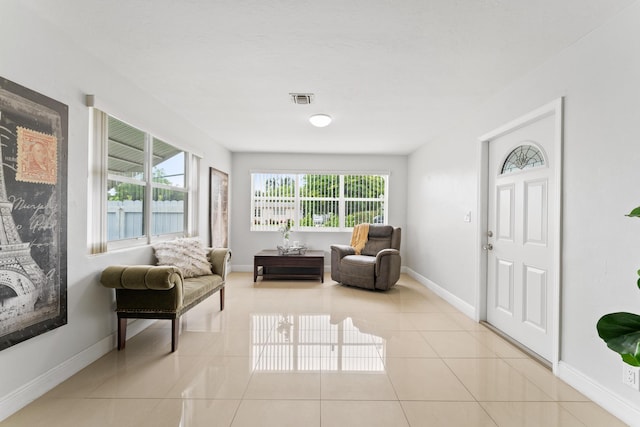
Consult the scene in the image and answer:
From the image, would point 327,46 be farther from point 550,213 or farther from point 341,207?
point 341,207

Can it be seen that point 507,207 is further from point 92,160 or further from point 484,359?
point 92,160

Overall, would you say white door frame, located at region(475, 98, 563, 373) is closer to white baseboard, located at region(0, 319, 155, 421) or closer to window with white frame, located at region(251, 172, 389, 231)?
window with white frame, located at region(251, 172, 389, 231)

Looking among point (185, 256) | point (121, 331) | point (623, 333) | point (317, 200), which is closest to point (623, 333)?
point (623, 333)

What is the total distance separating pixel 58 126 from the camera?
229cm

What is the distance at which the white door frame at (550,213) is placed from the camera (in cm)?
246

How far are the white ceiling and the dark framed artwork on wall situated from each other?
1.71 m

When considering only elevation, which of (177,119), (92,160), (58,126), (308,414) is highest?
(177,119)

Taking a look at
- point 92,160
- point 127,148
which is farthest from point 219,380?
point 127,148

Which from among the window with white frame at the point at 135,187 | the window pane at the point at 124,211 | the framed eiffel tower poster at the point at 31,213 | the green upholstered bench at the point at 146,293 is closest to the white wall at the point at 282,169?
the window with white frame at the point at 135,187

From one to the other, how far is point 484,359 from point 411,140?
359cm

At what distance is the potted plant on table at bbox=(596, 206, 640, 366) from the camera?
4.14 feet

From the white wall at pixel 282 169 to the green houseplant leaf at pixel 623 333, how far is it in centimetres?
547

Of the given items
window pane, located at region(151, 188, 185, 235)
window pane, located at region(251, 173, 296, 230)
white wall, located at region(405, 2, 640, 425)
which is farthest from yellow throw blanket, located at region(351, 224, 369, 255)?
white wall, located at region(405, 2, 640, 425)

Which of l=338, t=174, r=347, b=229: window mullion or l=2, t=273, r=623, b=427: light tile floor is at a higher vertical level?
l=338, t=174, r=347, b=229: window mullion
